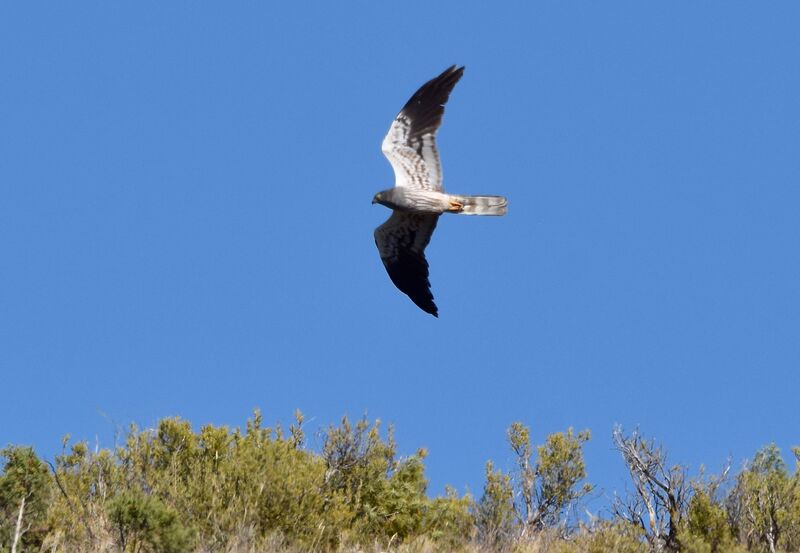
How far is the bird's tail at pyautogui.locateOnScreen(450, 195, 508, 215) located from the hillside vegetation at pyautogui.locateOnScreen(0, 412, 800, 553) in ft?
12.1

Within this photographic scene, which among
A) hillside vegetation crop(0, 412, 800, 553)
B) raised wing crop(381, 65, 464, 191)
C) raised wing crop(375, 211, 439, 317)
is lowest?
hillside vegetation crop(0, 412, 800, 553)

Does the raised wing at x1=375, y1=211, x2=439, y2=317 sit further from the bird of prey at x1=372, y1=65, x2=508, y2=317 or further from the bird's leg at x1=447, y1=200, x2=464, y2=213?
the bird's leg at x1=447, y1=200, x2=464, y2=213

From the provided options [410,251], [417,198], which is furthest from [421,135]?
[410,251]

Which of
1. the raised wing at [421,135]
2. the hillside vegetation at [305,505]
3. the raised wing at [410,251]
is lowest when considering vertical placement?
the hillside vegetation at [305,505]

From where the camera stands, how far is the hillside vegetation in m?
13.4

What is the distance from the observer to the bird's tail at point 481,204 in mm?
15797

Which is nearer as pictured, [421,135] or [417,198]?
[417,198]

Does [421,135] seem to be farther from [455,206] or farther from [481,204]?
[481,204]

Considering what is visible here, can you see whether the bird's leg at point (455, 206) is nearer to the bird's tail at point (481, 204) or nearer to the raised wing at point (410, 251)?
the bird's tail at point (481, 204)

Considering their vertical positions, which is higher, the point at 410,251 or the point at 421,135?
the point at 421,135

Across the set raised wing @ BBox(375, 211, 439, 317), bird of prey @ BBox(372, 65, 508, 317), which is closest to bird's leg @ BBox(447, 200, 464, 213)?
bird of prey @ BBox(372, 65, 508, 317)

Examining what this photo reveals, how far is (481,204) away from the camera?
51.9 feet

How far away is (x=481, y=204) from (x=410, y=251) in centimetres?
141

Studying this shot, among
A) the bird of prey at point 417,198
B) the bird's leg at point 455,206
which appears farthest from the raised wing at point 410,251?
the bird's leg at point 455,206
